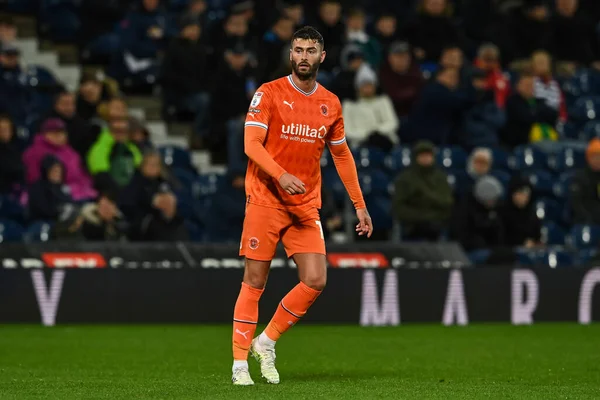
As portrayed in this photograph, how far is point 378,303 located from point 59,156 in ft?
13.3

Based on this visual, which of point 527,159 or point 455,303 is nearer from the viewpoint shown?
point 455,303

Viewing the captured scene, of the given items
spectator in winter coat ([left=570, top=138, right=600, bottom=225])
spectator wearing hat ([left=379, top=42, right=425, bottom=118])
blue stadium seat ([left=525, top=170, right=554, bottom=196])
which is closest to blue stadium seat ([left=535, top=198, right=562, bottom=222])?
blue stadium seat ([left=525, top=170, right=554, bottom=196])

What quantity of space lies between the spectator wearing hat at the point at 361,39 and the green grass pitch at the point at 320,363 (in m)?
5.81

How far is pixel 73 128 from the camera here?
16.2 meters

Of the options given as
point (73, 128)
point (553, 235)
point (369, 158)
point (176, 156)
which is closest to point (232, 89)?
point (176, 156)

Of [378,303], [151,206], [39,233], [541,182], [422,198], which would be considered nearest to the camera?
[378,303]

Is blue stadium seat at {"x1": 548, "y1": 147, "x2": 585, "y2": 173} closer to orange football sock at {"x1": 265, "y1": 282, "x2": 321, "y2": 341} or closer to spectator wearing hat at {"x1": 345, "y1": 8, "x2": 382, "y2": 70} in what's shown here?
spectator wearing hat at {"x1": 345, "y1": 8, "x2": 382, "y2": 70}

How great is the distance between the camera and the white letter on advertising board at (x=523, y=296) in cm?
1507

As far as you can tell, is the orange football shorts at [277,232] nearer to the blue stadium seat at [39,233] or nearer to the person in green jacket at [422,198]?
the blue stadium seat at [39,233]

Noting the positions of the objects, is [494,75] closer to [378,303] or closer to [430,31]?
[430,31]

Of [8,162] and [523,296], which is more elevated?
[8,162]

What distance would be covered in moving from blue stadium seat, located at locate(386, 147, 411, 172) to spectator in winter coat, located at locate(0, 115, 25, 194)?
15.4 ft

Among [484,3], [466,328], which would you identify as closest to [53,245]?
[466,328]

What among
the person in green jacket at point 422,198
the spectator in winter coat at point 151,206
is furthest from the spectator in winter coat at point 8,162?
the person in green jacket at point 422,198
